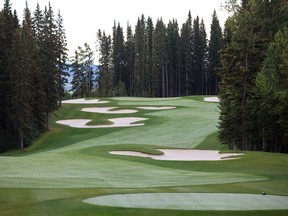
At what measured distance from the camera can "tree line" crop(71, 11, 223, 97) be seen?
357ft

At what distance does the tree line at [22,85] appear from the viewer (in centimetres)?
4538

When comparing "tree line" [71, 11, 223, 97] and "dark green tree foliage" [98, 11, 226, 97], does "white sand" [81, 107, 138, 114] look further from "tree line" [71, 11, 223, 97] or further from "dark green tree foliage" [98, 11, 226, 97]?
"dark green tree foliage" [98, 11, 226, 97]

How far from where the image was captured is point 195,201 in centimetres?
1273

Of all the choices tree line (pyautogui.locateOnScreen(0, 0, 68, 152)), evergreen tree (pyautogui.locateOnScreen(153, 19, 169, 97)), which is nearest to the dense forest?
tree line (pyautogui.locateOnScreen(0, 0, 68, 152))

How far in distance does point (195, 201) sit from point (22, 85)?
35918 mm

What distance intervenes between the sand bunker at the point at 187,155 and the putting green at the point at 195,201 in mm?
14217

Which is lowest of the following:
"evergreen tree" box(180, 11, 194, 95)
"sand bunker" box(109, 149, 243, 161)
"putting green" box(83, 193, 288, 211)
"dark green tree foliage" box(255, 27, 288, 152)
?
"sand bunker" box(109, 149, 243, 161)

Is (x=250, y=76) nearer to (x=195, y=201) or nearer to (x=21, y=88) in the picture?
(x=21, y=88)

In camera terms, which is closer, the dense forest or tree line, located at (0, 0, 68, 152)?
the dense forest

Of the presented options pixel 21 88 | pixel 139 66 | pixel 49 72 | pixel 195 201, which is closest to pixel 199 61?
pixel 139 66

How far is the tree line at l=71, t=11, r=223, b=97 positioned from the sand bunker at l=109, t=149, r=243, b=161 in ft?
239

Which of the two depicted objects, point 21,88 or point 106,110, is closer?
point 21,88

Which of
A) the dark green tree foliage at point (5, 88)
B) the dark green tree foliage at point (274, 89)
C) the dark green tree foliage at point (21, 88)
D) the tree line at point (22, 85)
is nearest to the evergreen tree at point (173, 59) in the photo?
the tree line at point (22, 85)

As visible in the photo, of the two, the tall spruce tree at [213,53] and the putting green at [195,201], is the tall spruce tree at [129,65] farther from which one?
the putting green at [195,201]
